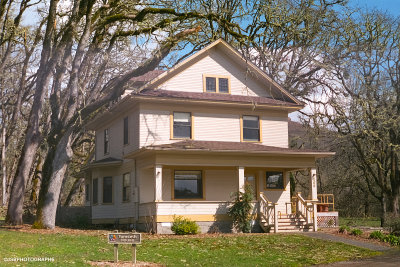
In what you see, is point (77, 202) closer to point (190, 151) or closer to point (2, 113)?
point (2, 113)

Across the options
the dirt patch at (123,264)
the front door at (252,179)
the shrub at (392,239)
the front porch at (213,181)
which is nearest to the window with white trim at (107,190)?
the front porch at (213,181)

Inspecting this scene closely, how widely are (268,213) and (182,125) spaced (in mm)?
6222

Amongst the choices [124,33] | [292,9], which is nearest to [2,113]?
[124,33]

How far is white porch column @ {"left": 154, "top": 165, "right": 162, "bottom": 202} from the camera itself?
78.2 feet

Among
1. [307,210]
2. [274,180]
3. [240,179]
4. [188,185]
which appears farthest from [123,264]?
[274,180]

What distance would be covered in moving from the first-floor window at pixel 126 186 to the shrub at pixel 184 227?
5.32m

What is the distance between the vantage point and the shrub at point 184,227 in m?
23.0

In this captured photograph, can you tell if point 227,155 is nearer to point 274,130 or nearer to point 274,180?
point 274,180

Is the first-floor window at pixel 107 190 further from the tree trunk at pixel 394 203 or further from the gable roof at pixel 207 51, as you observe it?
the tree trunk at pixel 394 203

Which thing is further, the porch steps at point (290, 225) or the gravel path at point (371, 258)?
the porch steps at point (290, 225)

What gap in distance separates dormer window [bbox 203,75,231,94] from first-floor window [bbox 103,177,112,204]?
7.73 metres

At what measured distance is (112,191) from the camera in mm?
29812

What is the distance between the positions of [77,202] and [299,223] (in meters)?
31.1

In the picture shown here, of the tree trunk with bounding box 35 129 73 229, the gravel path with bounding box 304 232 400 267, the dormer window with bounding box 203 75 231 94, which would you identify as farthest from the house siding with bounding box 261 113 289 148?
the tree trunk with bounding box 35 129 73 229
